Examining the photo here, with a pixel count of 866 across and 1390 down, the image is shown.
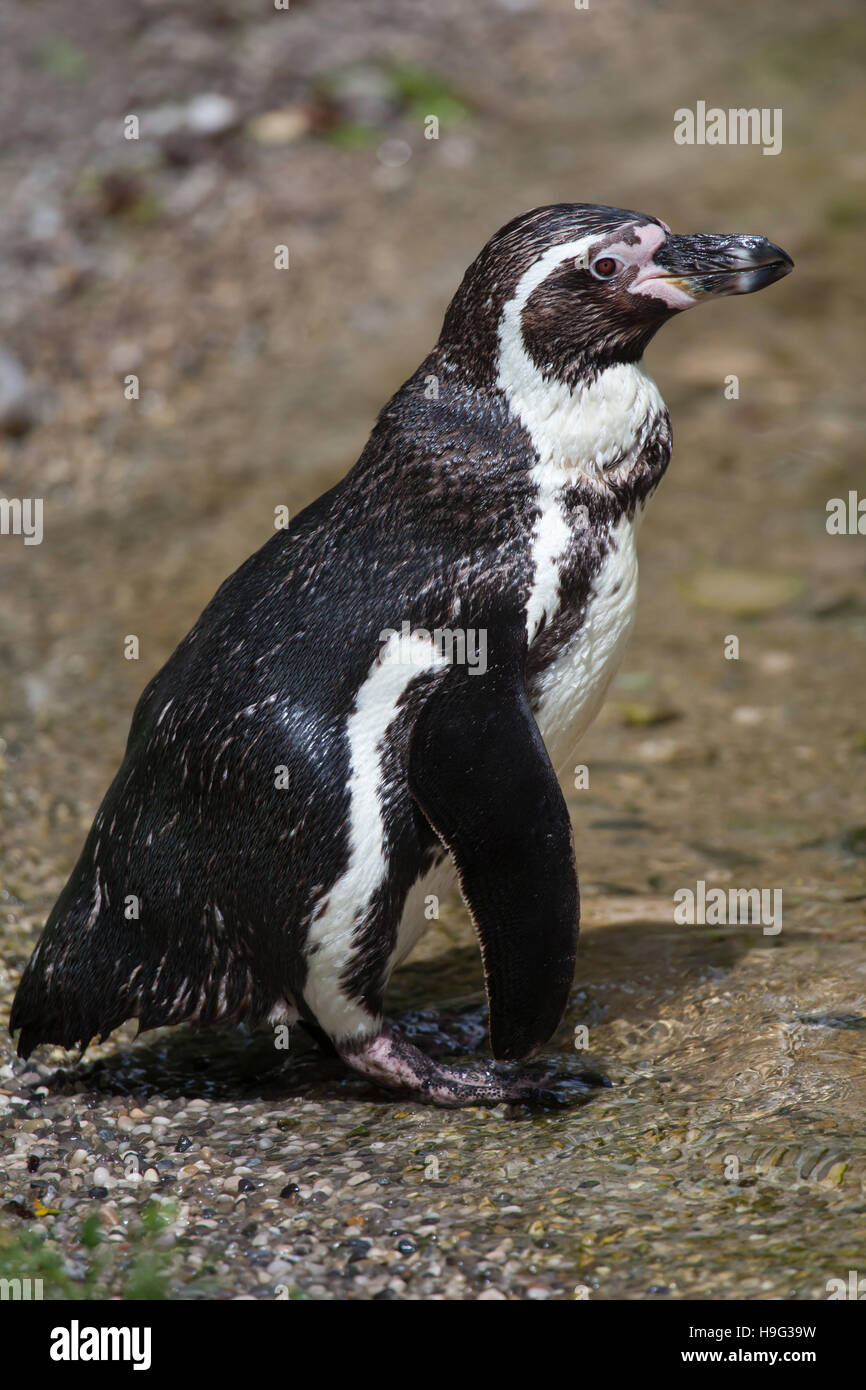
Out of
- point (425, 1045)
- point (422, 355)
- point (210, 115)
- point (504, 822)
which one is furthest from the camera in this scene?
point (210, 115)

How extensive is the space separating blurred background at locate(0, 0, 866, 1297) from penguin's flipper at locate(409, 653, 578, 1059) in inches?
16.6

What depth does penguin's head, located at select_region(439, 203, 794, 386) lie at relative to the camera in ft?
9.21

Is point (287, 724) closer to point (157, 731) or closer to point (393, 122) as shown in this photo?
point (157, 731)

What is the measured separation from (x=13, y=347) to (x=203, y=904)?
4.51m

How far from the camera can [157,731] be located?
2.97m

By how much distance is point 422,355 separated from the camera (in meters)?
6.68

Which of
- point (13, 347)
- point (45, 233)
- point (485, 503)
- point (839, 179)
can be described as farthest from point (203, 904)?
point (839, 179)

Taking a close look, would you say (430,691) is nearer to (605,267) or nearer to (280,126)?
(605,267)

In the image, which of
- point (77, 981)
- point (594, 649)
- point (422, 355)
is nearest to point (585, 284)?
point (594, 649)

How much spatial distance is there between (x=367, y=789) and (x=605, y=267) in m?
0.99

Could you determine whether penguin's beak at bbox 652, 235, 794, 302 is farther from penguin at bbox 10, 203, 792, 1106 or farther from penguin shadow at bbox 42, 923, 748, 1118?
penguin shadow at bbox 42, 923, 748, 1118

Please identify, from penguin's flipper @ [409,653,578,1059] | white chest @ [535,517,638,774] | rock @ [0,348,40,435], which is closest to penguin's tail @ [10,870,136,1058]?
penguin's flipper @ [409,653,578,1059]

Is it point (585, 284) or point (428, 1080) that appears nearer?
point (585, 284)

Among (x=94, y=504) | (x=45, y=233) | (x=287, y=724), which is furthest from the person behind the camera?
(x=45, y=233)
